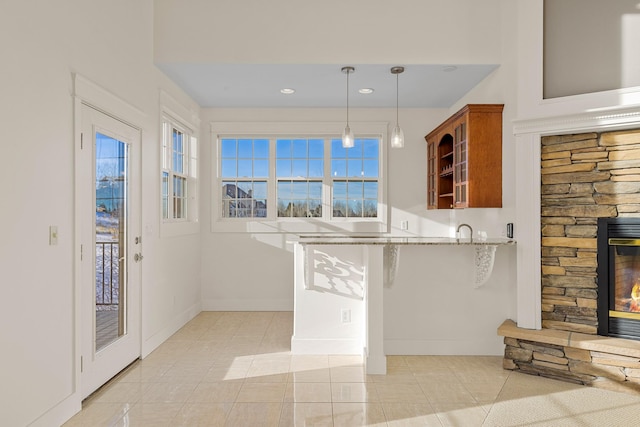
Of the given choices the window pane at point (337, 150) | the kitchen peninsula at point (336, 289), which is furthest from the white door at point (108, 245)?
the window pane at point (337, 150)

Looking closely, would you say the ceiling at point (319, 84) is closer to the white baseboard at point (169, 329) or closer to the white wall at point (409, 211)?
the white wall at point (409, 211)

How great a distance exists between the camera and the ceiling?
413 centimetres

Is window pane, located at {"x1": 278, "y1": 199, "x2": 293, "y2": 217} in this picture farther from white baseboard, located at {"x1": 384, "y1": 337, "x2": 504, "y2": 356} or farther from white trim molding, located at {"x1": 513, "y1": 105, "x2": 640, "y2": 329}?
white trim molding, located at {"x1": 513, "y1": 105, "x2": 640, "y2": 329}

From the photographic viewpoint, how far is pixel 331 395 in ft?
10.0

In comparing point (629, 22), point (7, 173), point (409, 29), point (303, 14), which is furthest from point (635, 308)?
point (7, 173)

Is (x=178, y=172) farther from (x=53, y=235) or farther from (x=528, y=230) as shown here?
(x=528, y=230)

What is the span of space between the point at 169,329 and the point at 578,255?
391 centimetres

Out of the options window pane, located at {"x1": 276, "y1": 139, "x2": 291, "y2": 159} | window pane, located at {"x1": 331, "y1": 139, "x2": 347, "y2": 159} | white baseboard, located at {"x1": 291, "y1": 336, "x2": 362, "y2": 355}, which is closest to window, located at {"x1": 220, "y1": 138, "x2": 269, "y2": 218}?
window pane, located at {"x1": 276, "y1": 139, "x2": 291, "y2": 159}

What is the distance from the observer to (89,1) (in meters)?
2.97

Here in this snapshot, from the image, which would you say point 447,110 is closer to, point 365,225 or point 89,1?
point 365,225

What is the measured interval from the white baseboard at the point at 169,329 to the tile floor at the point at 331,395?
3.8 inches

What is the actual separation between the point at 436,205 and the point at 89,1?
3963mm

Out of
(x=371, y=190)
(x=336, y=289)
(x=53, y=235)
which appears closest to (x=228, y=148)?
(x=371, y=190)

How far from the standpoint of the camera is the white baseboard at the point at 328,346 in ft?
12.8
